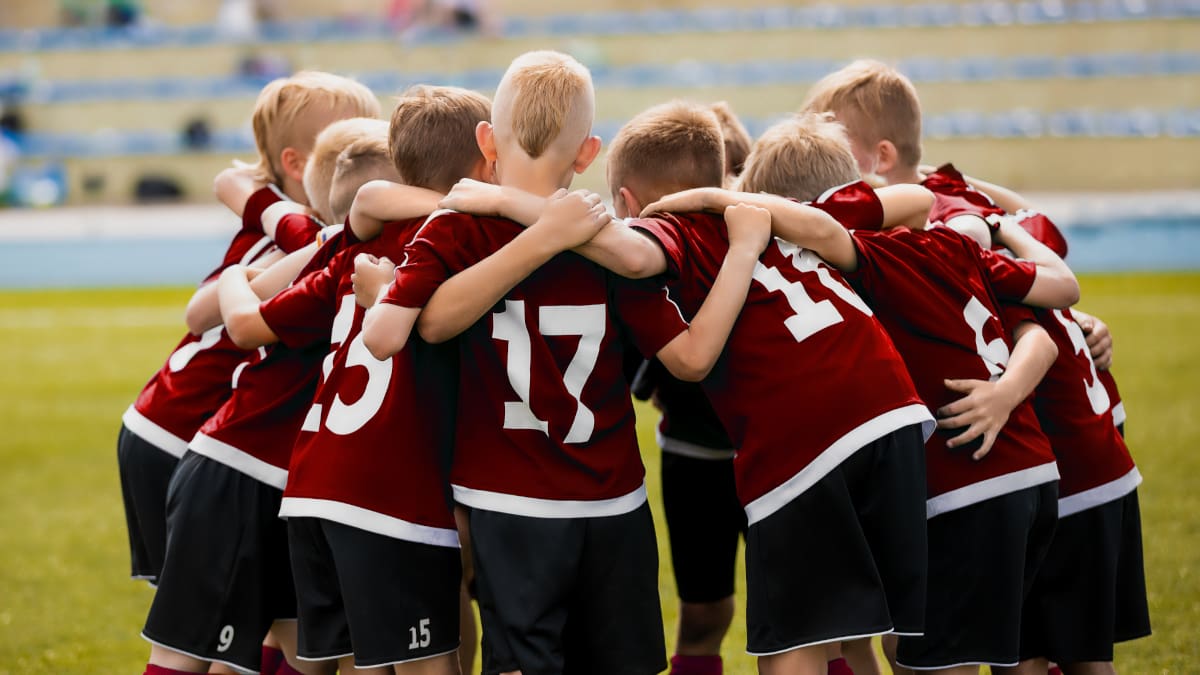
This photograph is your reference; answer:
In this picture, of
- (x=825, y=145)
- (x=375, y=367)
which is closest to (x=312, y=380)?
(x=375, y=367)

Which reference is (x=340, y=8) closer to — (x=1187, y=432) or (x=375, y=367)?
(x=1187, y=432)

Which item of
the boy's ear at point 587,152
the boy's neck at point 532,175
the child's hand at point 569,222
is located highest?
the boy's ear at point 587,152

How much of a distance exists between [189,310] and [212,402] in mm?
229

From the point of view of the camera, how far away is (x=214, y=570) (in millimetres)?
2889

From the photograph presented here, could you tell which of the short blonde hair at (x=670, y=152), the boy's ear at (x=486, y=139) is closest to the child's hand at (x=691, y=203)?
the short blonde hair at (x=670, y=152)

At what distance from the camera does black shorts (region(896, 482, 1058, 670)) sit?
266 cm

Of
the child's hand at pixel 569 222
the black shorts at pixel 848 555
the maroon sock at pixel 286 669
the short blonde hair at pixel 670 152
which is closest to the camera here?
the child's hand at pixel 569 222

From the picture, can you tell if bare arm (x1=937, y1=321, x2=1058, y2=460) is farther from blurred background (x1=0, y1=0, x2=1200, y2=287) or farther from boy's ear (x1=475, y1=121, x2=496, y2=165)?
blurred background (x1=0, y1=0, x2=1200, y2=287)

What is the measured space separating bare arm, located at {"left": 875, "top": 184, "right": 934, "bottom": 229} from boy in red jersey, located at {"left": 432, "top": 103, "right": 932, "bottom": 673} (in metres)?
0.22

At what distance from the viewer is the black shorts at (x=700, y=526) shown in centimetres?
350

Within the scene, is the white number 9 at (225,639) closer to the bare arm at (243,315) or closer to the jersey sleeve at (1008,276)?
the bare arm at (243,315)

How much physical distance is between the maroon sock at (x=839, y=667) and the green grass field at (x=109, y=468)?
0.84 metres

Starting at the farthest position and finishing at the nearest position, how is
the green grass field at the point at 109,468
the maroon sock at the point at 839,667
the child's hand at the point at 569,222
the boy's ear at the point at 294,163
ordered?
the green grass field at the point at 109,468 → the boy's ear at the point at 294,163 → the maroon sock at the point at 839,667 → the child's hand at the point at 569,222

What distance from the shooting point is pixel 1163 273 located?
12.5 metres
